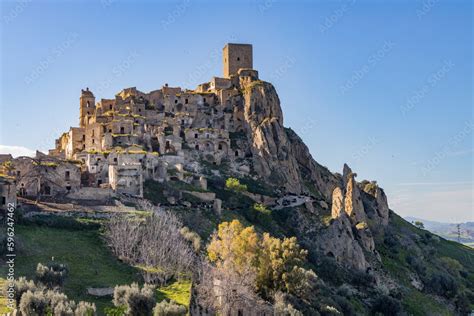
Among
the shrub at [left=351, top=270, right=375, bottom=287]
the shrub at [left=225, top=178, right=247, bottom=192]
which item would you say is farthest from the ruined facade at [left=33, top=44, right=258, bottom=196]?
the shrub at [left=351, top=270, right=375, bottom=287]

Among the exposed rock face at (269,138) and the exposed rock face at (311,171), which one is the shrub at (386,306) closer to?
the exposed rock face at (269,138)

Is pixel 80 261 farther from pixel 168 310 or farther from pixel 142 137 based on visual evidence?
pixel 142 137

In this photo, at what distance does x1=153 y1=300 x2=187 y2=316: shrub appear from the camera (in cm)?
3634

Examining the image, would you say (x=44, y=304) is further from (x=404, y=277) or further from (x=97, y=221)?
(x=404, y=277)

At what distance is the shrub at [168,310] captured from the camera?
3634 cm

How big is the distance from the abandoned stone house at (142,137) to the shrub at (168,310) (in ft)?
96.7

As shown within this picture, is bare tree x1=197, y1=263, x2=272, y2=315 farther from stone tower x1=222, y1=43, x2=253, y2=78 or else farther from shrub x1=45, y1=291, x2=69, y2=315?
stone tower x1=222, y1=43, x2=253, y2=78

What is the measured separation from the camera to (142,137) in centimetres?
8650

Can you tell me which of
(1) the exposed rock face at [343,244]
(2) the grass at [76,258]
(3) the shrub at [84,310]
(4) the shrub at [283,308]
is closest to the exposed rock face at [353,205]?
(1) the exposed rock face at [343,244]

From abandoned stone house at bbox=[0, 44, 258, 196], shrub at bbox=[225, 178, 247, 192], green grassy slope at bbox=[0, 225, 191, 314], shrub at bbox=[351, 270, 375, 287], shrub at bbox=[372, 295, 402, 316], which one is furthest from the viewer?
→ shrub at bbox=[225, 178, 247, 192]

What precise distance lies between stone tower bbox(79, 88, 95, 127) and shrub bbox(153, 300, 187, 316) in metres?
63.1

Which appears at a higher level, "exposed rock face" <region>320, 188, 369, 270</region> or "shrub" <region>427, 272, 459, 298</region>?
"exposed rock face" <region>320, 188, 369, 270</region>

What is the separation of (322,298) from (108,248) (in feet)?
63.7

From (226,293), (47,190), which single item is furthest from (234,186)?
(226,293)
